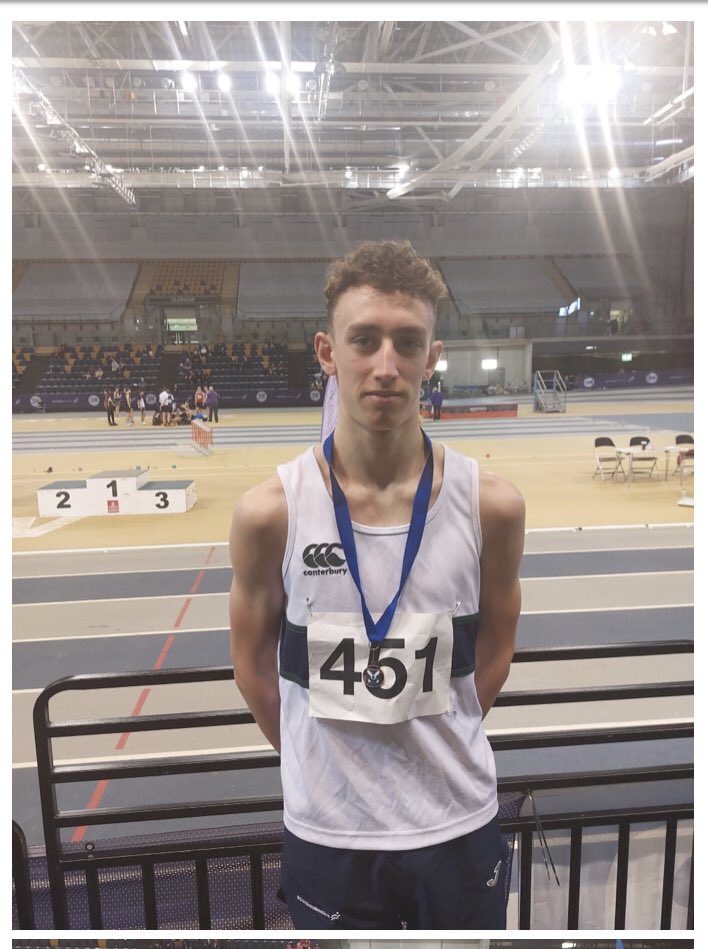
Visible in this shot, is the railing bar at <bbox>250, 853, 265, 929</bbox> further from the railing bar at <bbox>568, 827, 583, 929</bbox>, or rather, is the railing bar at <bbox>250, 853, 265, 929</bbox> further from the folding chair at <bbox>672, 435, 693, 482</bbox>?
the folding chair at <bbox>672, 435, 693, 482</bbox>

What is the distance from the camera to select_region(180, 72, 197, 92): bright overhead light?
469 inches

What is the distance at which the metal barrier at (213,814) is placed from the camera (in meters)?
1.58

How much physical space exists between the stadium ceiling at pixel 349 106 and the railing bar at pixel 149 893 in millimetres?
8447

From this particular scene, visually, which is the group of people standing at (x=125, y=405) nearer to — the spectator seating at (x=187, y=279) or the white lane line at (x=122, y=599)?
the spectator seating at (x=187, y=279)

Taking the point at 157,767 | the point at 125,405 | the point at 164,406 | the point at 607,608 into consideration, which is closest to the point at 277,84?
the point at 164,406

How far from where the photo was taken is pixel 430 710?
1229mm

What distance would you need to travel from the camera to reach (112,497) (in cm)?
845

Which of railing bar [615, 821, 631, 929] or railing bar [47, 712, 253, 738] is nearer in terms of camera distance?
railing bar [47, 712, 253, 738]

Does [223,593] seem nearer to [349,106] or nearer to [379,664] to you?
[379,664]

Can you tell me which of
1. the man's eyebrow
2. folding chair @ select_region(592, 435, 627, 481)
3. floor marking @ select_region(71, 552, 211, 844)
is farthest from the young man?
folding chair @ select_region(592, 435, 627, 481)

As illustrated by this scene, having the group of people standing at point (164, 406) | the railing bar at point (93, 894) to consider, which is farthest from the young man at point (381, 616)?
the group of people standing at point (164, 406)

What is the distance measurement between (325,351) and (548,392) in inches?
774

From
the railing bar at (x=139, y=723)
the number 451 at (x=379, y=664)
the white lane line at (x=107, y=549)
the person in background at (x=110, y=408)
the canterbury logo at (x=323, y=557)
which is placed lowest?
the white lane line at (x=107, y=549)

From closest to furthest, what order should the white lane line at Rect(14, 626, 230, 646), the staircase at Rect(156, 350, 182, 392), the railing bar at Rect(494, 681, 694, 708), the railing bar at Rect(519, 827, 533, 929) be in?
the railing bar at Rect(494, 681, 694, 708)
the railing bar at Rect(519, 827, 533, 929)
the white lane line at Rect(14, 626, 230, 646)
the staircase at Rect(156, 350, 182, 392)
